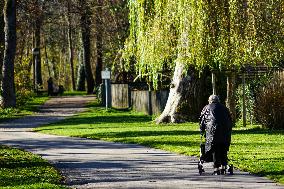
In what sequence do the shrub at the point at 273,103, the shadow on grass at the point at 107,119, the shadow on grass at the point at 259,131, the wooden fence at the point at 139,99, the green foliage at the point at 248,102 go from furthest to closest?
the wooden fence at the point at 139,99, the shadow on grass at the point at 107,119, the green foliage at the point at 248,102, the shrub at the point at 273,103, the shadow on grass at the point at 259,131

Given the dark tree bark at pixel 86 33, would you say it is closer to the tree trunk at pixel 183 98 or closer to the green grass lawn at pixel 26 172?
the tree trunk at pixel 183 98

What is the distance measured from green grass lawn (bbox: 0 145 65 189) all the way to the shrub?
1037cm

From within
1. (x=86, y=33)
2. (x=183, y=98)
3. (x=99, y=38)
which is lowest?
(x=183, y=98)

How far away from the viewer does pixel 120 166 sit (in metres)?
16.2

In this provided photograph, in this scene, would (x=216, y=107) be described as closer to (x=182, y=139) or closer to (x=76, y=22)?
(x=182, y=139)

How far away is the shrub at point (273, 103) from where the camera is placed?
2583cm

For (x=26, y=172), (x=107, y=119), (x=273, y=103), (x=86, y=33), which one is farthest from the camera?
(x=86, y=33)

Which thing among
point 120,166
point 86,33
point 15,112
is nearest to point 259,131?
point 120,166

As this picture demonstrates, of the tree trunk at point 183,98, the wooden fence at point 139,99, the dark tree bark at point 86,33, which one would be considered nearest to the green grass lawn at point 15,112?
the wooden fence at point 139,99

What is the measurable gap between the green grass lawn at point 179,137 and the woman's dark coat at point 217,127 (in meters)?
1.10

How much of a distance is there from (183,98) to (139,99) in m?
11.3

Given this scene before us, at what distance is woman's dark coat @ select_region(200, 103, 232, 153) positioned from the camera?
45.9 ft

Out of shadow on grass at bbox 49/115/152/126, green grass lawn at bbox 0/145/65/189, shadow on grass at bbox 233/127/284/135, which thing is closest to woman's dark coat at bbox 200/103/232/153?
green grass lawn at bbox 0/145/65/189

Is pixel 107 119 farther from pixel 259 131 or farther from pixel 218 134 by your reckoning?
pixel 218 134
